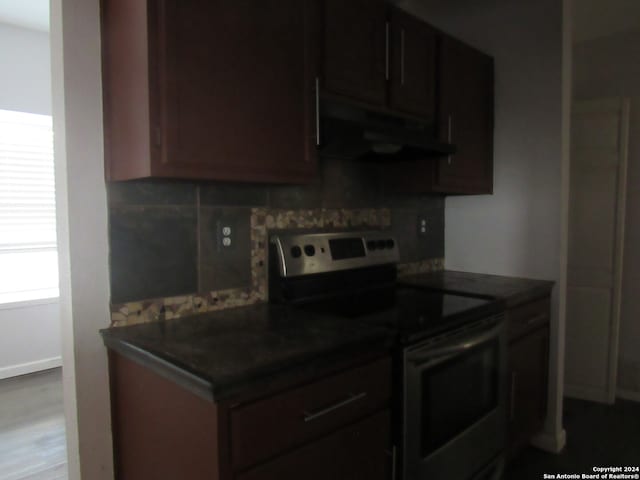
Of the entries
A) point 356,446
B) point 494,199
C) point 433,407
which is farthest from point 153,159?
point 494,199

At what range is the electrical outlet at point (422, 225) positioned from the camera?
8.16 ft

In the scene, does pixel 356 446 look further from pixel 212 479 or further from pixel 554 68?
pixel 554 68

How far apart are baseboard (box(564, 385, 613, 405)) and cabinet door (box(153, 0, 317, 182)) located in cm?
250

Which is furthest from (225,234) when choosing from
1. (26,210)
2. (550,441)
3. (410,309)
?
(26,210)

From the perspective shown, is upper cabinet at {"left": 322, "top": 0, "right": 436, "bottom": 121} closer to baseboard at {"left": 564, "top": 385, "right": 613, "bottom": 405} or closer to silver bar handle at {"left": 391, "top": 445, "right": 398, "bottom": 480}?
silver bar handle at {"left": 391, "top": 445, "right": 398, "bottom": 480}

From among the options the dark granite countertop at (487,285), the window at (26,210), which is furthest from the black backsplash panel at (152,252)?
the window at (26,210)

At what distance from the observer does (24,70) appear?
3480mm

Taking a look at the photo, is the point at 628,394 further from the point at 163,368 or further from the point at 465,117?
the point at 163,368

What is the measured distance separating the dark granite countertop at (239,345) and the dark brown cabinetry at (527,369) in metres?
0.94

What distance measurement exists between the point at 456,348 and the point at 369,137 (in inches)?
30.5

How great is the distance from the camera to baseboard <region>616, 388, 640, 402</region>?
287 centimetres

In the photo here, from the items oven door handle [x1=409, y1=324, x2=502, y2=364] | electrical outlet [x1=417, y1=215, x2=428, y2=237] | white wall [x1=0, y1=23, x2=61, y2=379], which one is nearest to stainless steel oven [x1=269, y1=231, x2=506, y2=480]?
oven door handle [x1=409, y1=324, x2=502, y2=364]

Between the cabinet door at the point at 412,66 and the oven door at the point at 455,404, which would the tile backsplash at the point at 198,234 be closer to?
the cabinet door at the point at 412,66

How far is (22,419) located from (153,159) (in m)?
2.41
